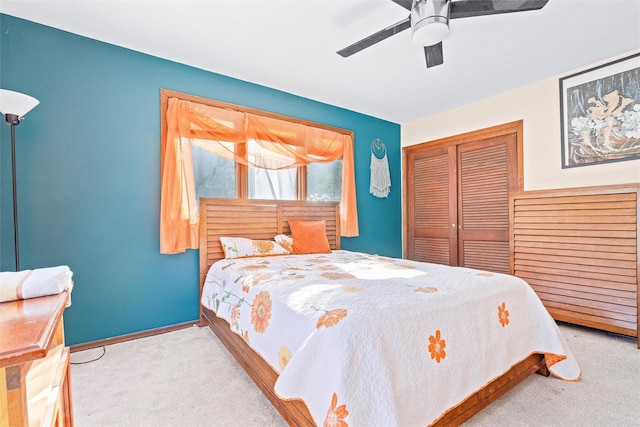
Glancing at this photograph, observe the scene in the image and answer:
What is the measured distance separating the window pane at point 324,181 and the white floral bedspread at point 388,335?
5.88 feet

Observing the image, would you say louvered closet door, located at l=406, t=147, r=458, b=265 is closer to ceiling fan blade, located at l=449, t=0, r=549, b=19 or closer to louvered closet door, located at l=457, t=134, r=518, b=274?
louvered closet door, located at l=457, t=134, r=518, b=274

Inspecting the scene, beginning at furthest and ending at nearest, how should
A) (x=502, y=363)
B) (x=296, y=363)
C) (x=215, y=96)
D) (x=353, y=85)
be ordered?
(x=353, y=85) → (x=215, y=96) → (x=502, y=363) → (x=296, y=363)

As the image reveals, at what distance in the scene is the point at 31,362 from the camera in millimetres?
740

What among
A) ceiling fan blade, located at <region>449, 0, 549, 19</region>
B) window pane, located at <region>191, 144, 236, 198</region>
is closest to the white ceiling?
ceiling fan blade, located at <region>449, 0, 549, 19</region>

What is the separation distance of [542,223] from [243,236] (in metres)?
3.02

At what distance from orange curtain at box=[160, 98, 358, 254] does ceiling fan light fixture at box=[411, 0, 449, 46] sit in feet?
6.22

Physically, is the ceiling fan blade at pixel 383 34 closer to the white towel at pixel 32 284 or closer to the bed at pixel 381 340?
the bed at pixel 381 340

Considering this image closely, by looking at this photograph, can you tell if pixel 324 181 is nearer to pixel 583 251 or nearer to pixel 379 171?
pixel 379 171

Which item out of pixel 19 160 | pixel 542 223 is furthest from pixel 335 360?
pixel 542 223

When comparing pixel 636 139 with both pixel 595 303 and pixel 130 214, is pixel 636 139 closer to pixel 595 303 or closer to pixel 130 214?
pixel 595 303

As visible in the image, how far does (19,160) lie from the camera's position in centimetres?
215

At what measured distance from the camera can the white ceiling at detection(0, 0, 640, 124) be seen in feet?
6.86

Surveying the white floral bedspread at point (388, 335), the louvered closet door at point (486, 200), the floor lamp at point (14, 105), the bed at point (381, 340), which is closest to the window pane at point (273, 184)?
the bed at point (381, 340)

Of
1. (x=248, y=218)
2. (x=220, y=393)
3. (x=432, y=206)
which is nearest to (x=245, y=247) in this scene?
(x=248, y=218)
